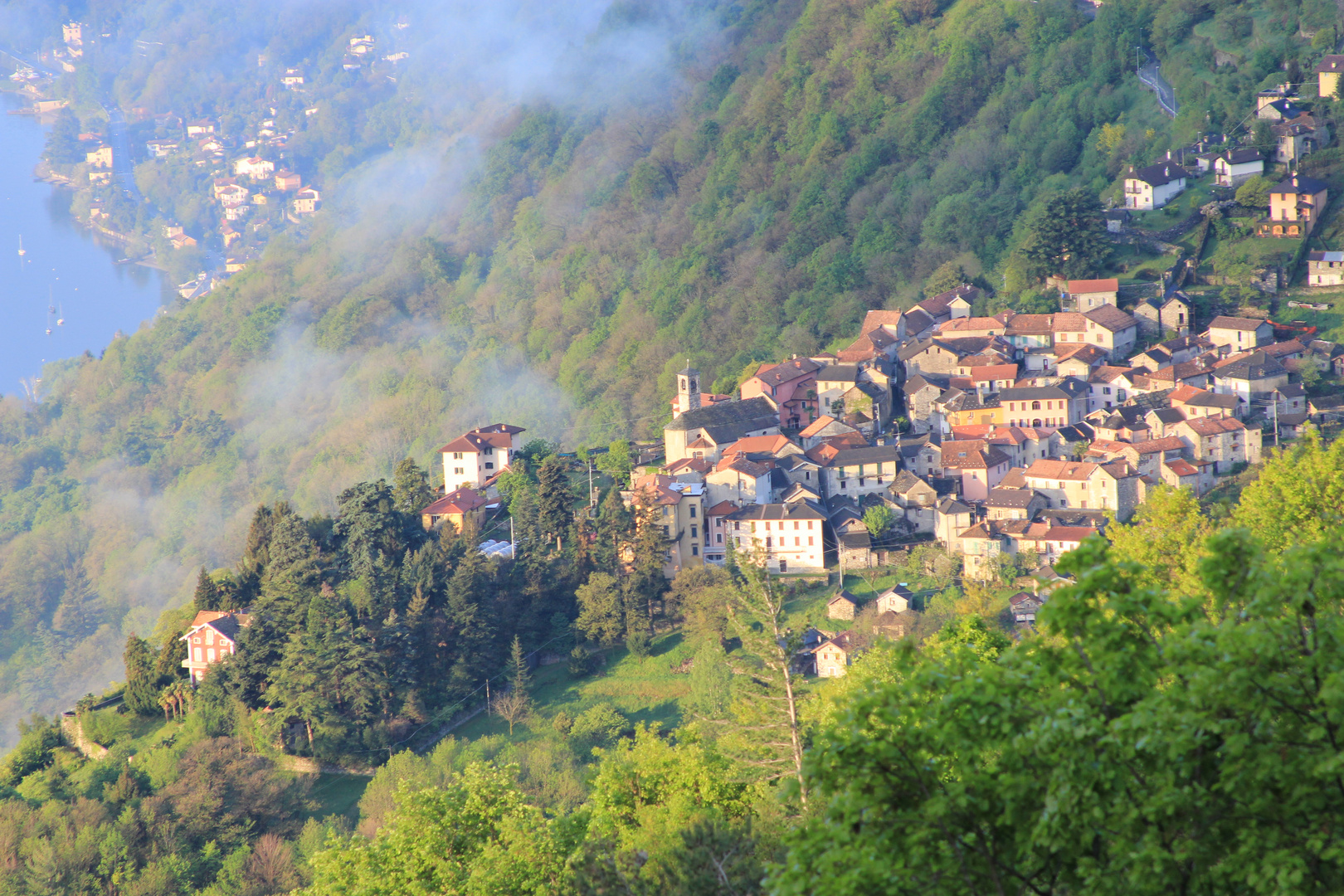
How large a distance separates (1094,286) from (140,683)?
34734mm

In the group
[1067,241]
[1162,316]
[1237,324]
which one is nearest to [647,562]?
[1237,324]

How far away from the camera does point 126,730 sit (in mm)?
35062

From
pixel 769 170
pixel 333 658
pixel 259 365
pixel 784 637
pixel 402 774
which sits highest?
pixel 769 170

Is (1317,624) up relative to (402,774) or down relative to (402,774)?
up

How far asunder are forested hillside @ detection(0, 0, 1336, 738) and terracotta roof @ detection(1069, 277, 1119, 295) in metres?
2.64

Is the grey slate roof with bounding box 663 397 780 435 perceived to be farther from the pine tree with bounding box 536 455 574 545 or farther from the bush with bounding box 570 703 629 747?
the bush with bounding box 570 703 629 747

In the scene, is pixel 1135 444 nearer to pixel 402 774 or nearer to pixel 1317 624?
pixel 402 774

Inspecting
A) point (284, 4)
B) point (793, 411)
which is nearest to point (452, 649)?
point (793, 411)

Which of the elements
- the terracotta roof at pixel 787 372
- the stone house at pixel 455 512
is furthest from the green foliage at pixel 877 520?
the stone house at pixel 455 512

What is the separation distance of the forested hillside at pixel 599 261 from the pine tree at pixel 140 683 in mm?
25436

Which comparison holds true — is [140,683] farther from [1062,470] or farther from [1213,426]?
[1213,426]

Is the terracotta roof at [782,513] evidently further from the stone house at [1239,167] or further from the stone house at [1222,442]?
the stone house at [1239,167]

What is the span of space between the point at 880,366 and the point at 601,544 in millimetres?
14211

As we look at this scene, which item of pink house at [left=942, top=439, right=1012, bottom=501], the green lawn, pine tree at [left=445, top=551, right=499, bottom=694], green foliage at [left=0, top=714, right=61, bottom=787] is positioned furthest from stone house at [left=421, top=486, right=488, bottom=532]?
pink house at [left=942, top=439, right=1012, bottom=501]
